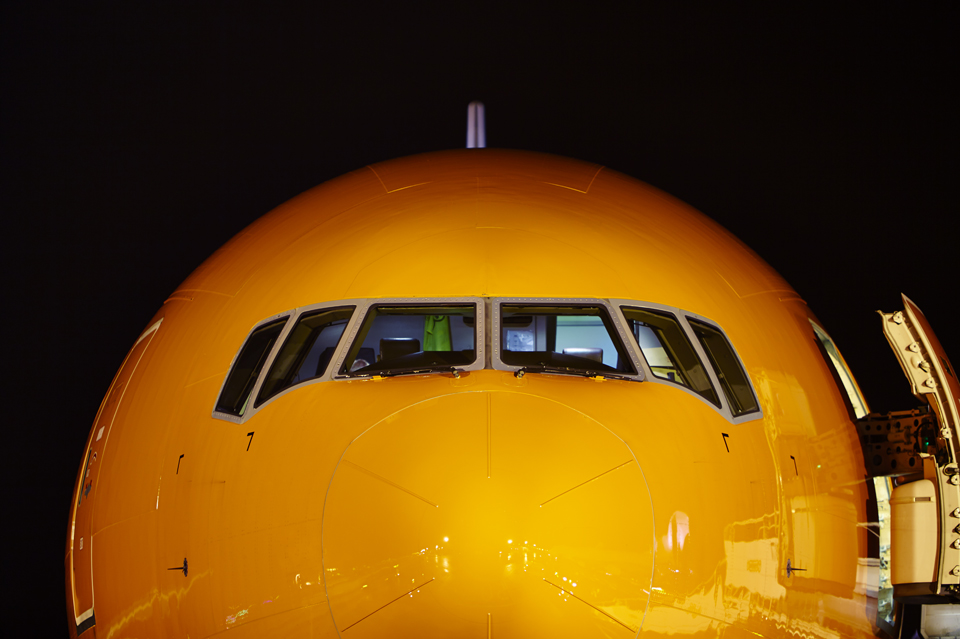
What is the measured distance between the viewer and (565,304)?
4.13 m

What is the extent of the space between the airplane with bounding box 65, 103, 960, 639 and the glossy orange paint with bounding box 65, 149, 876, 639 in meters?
0.01

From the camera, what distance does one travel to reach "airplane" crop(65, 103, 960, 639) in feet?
9.98

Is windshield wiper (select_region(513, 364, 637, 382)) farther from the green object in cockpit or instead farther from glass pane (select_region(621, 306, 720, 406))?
the green object in cockpit

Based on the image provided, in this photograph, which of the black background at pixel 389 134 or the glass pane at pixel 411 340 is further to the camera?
the black background at pixel 389 134

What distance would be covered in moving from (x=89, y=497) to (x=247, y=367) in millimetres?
1487

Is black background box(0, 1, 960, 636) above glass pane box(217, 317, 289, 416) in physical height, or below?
above

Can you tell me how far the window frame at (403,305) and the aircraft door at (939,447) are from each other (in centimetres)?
272

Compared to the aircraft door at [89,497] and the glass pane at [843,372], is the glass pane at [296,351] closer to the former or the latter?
the aircraft door at [89,497]

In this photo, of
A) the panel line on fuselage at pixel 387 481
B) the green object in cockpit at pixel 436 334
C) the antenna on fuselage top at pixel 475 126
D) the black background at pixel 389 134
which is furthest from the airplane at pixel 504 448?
the black background at pixel 389 134

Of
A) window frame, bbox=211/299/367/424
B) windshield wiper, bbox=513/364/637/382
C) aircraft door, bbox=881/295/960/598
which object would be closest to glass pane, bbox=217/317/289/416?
window frame, bbox=211/299/367/424

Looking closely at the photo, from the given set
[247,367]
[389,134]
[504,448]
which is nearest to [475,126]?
[389,134]

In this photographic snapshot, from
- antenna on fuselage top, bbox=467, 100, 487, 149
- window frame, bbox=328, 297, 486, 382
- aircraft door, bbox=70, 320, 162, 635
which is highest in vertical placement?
antenna on fuselage top, bbox=467, 100, 487, 149

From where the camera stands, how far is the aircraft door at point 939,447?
14.2 ft

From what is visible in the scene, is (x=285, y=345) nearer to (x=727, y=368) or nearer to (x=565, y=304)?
(x=565, y=304)
